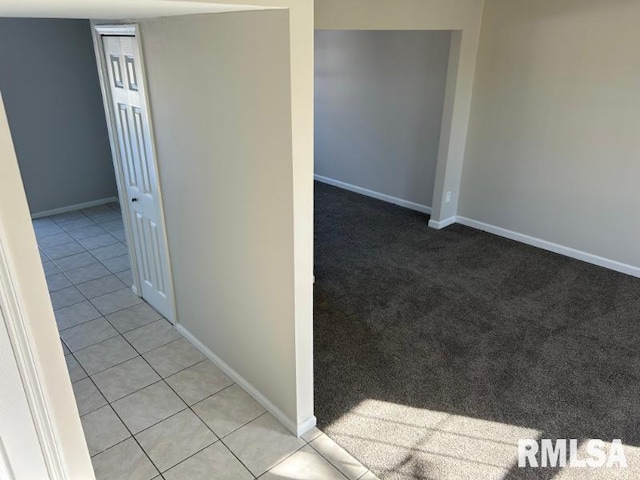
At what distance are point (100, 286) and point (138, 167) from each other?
138cm

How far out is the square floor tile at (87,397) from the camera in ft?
8.87

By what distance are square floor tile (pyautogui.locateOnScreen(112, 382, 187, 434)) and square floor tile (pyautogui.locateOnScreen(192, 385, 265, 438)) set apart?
0.15m

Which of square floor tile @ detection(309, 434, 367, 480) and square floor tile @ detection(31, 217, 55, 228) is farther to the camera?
square floor tile @ detection(31, 217, 55, 228)

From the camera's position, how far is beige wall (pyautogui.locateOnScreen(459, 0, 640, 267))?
3883 millimetres

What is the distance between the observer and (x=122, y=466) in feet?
7.63

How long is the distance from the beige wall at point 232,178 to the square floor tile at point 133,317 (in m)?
Result: 0.61

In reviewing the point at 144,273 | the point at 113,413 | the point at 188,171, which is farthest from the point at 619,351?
the point at 144,273

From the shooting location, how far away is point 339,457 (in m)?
2.38

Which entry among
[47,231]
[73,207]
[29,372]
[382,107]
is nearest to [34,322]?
[29,372]

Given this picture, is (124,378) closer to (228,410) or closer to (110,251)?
(228,410)

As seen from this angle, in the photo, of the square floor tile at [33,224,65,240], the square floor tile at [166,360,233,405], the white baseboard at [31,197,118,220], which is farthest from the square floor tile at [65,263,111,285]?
the square floor tile at [166,360,233,405]

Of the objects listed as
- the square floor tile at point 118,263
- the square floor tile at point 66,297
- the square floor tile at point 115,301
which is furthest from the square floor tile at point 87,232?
the square floor tile at point 115,301

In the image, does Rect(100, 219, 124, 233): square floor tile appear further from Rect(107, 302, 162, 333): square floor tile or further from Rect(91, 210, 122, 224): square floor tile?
Rect(107, 302, 162, 333): square floor tile

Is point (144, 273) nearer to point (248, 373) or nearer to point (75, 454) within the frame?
point (248, 373)
